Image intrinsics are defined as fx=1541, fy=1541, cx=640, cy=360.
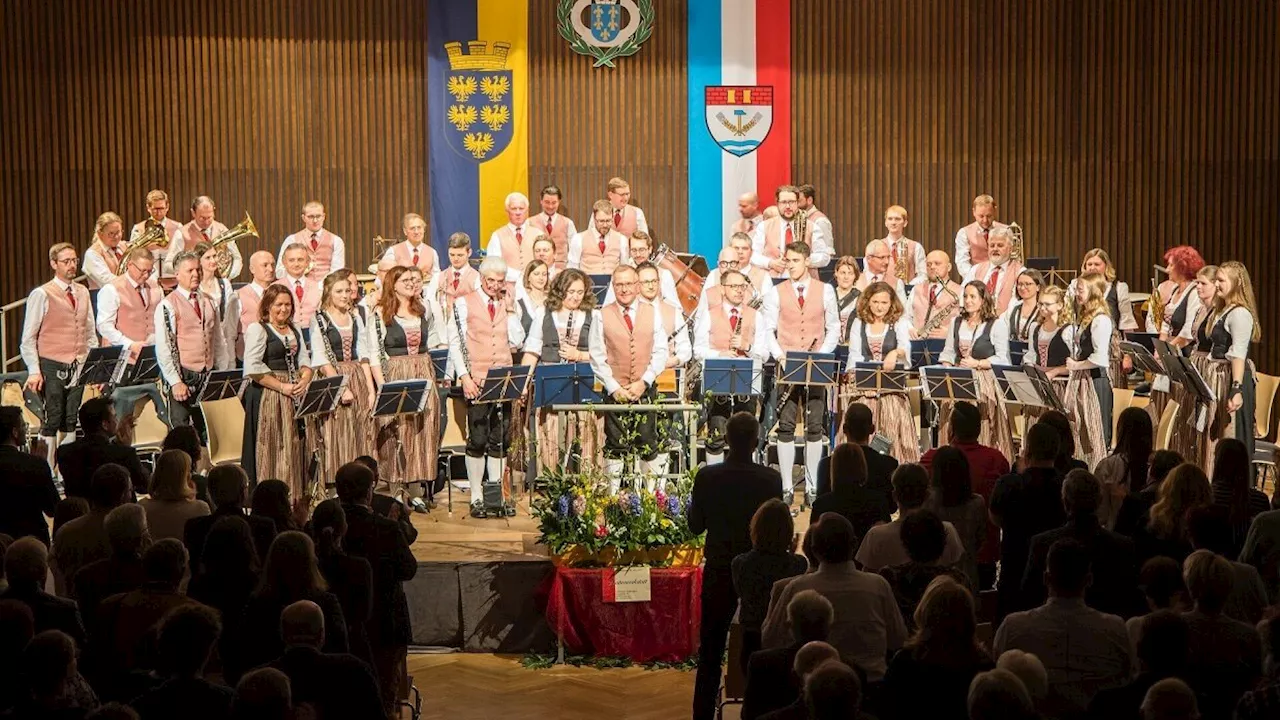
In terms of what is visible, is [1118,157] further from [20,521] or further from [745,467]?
[20,521]

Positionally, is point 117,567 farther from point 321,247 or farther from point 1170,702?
point 321,247

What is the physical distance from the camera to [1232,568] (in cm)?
450

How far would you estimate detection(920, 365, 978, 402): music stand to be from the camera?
9031 mm

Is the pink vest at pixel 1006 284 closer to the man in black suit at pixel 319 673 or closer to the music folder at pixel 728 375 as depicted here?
the music folder at pixel 728 375

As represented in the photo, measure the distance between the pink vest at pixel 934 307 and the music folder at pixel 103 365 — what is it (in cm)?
523

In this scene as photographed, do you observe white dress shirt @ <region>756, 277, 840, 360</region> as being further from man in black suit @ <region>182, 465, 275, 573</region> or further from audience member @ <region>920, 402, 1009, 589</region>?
man in black suit @ <region>182, 465, 275, 573</region>

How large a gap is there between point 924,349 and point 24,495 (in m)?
5.80

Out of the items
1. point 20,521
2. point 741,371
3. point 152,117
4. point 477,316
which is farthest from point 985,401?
point 152,117

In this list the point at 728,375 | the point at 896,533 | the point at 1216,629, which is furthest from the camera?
the point at 728,375

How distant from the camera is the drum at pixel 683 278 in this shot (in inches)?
509

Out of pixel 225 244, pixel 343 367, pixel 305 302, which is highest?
pixel 225 244

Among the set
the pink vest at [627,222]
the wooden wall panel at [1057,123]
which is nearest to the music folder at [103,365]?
the pink vest at [627,222]

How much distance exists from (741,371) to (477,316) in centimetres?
181

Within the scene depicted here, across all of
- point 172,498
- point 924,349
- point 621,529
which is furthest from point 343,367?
point 924,349
